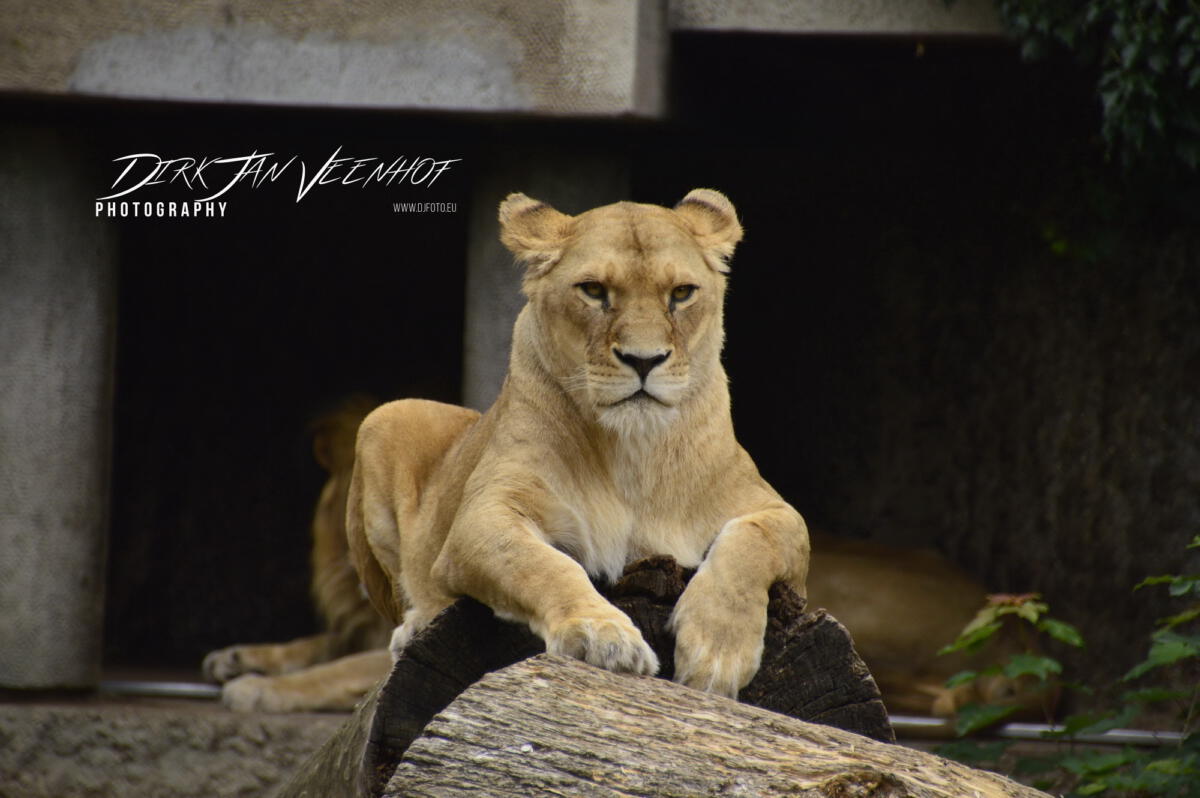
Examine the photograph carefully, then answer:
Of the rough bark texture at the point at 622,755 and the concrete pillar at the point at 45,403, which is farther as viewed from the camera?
the concrete pillar at the point at 45,403

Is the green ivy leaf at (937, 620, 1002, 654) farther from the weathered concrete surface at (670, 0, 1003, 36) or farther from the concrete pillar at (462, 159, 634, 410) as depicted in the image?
the weathered concrete surface at (670, 0, 1003, 36)

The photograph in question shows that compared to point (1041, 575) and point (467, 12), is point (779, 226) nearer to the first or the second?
point (1041, 575)

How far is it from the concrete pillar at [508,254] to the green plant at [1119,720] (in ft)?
6.22

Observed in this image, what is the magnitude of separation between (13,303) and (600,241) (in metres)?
3.32

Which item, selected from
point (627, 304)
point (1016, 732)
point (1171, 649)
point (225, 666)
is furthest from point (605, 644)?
point (225, 666)

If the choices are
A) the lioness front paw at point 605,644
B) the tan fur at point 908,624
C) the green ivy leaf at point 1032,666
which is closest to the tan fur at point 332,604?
the tan fur at point 908,624

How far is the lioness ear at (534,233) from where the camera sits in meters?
3.52

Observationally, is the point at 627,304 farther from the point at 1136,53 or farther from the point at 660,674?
the point at 1136,53

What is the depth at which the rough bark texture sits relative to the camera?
2.36 metres

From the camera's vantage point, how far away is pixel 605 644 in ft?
8.97

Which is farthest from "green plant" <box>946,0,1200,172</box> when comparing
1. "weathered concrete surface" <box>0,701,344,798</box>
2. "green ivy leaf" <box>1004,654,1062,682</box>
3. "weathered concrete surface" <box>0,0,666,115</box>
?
"weathered concrete surface" <box>0,701,344,798</box>

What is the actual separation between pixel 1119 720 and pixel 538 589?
98.5 inches

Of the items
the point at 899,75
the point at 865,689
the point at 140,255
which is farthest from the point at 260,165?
the point at 865,689

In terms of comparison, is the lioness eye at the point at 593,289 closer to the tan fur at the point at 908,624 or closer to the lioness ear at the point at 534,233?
the lioness ear at the point at 534,233
